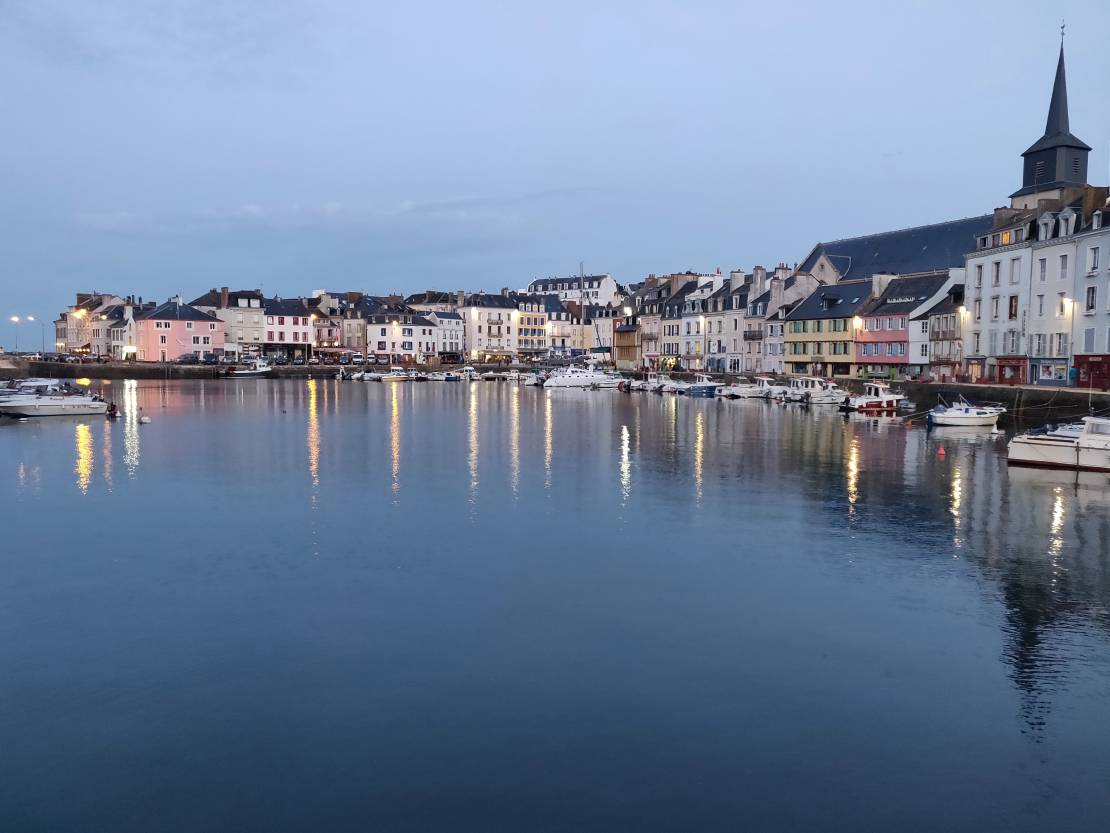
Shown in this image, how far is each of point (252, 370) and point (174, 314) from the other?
17.1 metres

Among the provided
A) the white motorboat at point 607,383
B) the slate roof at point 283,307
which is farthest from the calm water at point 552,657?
the slate roof at point 283,307

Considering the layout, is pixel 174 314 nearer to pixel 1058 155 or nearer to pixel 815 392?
pixel 815 392

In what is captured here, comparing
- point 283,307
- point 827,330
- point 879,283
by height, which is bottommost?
point 827,330

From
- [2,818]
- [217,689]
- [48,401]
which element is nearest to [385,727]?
[217,689]

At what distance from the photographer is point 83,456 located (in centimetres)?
3472

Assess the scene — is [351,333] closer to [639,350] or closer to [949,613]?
[639,350]

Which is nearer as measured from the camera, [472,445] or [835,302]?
[472,445]

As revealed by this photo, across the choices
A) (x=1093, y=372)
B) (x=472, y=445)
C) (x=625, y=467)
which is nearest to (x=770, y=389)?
(x=1093, y=372)

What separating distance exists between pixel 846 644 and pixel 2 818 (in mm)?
10524

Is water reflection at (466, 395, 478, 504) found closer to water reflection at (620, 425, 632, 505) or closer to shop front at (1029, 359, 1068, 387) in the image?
water reflection at (620, 425, 632, 505)

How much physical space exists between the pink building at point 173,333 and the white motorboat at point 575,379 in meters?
53.0

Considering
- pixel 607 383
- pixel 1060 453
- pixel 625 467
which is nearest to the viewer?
pixel 1060 453

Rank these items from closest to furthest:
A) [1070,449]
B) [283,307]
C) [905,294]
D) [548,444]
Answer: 1. [1070,449]
2. [548,444]
3. [905,294]
4. [283,307]

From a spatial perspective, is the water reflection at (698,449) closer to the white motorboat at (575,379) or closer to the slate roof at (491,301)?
the white motorboat at (575,379)
